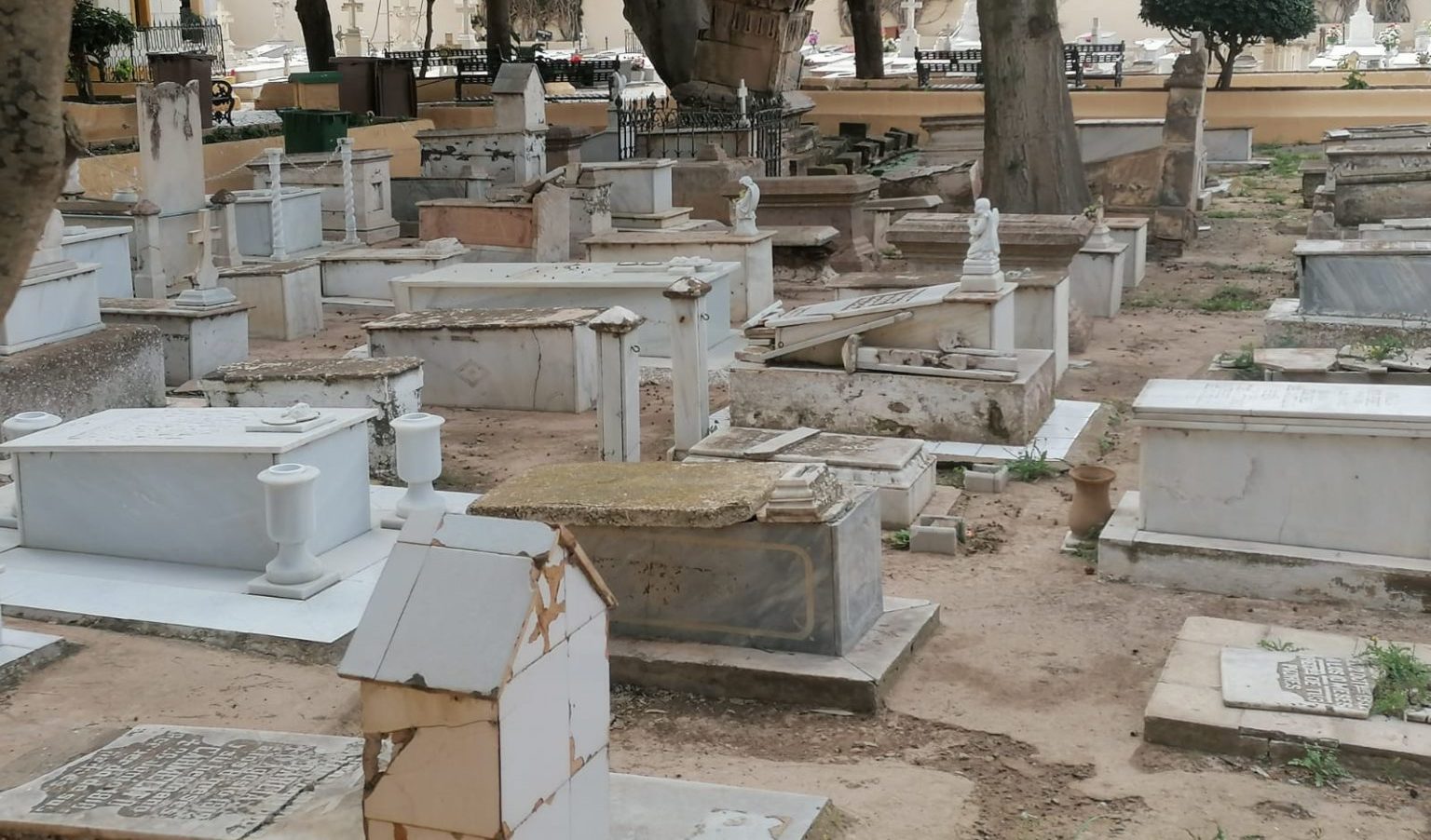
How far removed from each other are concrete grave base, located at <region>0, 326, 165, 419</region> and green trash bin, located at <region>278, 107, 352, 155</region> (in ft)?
35.7

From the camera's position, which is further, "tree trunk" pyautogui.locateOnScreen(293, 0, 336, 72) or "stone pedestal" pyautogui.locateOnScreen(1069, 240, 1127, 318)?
"tree trunk" pyautogui.locateOnScreen(293, 0, 336, 72)

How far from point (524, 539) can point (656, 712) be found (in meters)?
2.24

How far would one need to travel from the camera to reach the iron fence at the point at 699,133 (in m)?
18.2

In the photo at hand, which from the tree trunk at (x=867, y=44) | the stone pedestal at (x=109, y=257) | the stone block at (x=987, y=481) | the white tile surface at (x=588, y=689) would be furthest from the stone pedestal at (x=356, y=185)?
the tree trunk at (x=867, y=44)

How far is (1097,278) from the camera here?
12945 millimetres

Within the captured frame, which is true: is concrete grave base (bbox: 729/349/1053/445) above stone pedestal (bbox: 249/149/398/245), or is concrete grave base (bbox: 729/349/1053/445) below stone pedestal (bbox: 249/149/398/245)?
below

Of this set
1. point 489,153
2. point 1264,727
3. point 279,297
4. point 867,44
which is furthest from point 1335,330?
point 867,44

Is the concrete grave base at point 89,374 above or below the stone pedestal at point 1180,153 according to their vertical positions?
below

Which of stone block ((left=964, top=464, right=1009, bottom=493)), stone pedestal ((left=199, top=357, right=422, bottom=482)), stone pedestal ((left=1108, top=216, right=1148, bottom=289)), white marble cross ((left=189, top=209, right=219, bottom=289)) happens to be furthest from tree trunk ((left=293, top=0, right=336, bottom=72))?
stone block ((left=964, top=464, right=1009, bottom=493))

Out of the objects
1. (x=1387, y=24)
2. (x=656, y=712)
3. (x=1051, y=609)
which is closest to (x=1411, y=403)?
(x=1051, y=609)

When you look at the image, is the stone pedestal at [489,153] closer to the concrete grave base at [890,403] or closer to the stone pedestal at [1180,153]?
the stone pedestal at [1180,153]

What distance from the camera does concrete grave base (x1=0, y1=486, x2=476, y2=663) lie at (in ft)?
19.5

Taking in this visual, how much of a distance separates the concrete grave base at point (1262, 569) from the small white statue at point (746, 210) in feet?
20.2

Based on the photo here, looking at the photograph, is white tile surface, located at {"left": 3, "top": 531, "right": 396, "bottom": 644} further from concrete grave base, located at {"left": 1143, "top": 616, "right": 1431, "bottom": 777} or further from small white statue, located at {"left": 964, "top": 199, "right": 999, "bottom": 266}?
small white statue, located at {"left": 964, "top": 199, "right": 999, "bottom": 266}
